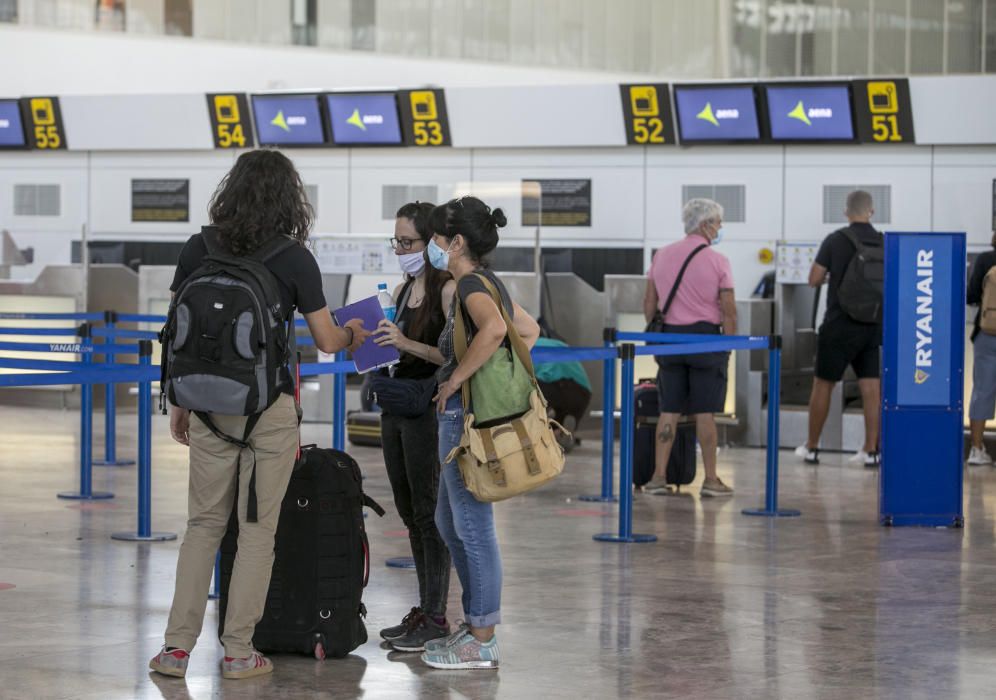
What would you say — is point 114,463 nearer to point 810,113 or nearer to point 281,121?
point 281,121

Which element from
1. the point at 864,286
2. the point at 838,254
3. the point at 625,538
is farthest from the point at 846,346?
the point at 625,538

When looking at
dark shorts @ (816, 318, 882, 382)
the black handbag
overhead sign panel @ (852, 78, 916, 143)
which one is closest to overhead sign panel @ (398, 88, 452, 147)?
overhead sign panel @ (852, 78, 916, 143)

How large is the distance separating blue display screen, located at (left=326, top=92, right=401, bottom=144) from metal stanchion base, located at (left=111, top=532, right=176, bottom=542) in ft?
22.4

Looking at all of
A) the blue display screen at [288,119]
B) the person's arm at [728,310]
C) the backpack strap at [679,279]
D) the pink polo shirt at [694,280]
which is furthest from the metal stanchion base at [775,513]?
the blue display screen at [288,119]

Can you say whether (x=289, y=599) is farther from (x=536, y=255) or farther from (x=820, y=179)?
(x=820, y=179)

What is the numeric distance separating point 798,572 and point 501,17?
1613 cm

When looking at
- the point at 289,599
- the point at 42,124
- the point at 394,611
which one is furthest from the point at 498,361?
the point at 42,124

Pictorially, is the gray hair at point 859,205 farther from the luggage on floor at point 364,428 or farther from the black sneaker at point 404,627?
the black sneaker at point 404,627

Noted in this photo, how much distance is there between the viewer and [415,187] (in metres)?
13.6

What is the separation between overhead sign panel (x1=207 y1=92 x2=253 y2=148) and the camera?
1400cm

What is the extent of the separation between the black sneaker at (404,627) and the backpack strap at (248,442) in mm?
781

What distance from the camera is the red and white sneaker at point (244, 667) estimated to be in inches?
174

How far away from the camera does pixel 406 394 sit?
4.83 metres

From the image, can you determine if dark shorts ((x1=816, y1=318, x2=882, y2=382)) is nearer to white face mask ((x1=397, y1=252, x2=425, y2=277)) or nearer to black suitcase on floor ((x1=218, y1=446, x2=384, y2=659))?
white face mask ((x1=397, y1=252, x2=425, y2=277))
